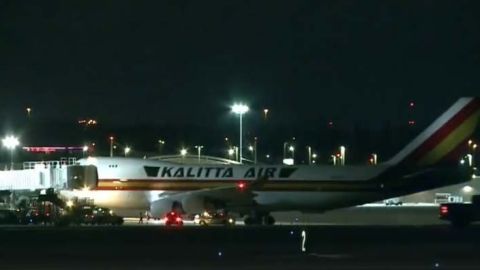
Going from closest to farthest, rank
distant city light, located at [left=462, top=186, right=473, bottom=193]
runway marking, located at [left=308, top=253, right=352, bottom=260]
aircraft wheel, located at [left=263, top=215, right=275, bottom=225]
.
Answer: runway marking, located at [left=308, top=253, right=352, bottom=260], aircraft wheel, located at [left=263, top=215, right=275, bottom=225], distant city light, located at [left=462, top=186, right=473, bottom=193]

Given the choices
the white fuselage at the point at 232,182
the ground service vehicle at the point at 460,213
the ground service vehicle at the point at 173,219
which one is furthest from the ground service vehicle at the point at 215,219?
the ground service vehicle at the point at 460,213

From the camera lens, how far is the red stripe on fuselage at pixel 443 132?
8000cm

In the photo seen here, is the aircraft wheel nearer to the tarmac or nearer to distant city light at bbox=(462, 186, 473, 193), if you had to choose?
the tarmac

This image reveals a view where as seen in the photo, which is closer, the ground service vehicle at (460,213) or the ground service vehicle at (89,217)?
the ground service vehicle at (460,213)

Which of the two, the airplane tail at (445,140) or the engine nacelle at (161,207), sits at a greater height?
the airplane tail at (445,140)

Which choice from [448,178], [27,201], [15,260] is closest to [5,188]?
[27,201]

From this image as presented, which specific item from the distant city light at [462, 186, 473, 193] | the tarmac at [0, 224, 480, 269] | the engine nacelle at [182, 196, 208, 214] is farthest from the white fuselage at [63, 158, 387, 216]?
the distant city light at [462, 186, 473, 193]

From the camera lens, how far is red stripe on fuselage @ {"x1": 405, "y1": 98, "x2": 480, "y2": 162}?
8000 centimetres

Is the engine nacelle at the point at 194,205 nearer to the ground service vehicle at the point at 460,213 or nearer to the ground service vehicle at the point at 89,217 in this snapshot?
the ground service vehicle at the point at 89,217

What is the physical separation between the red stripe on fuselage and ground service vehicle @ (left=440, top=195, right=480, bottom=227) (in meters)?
13.3

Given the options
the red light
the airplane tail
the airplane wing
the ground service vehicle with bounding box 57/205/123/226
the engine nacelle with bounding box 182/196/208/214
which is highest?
the airplane tail

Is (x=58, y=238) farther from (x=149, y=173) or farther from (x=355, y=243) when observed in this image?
(x=149, y=173)

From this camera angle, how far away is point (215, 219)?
2847 inches

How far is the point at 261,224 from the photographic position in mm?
74312
